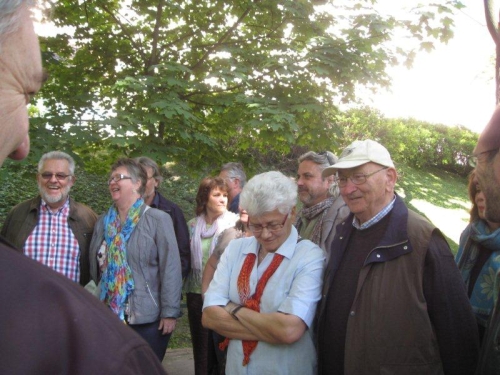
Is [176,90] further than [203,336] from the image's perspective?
Yes

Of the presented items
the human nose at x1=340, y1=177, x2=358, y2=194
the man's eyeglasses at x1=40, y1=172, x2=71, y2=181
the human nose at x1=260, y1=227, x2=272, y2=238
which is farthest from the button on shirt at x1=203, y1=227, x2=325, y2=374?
the man's eyeglasses at x1=40, y1=172, x2=71, y2=181

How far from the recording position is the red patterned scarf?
2.54 meters

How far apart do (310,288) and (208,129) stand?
4.51m

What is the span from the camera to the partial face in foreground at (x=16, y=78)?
A: 902 mm

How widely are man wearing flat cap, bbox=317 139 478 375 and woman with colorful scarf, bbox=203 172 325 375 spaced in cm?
16

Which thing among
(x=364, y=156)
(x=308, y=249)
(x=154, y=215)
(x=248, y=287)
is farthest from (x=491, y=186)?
(x=154, y=215)

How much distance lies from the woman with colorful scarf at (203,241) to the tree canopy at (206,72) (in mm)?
970

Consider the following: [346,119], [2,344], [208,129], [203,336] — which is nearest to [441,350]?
[2,344]

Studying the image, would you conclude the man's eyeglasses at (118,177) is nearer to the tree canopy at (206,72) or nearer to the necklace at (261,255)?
the tree canopy at (206,72)

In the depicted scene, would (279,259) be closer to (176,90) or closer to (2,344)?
(2,344)

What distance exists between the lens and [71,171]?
4.09 metres

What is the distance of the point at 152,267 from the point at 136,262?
0.15 m

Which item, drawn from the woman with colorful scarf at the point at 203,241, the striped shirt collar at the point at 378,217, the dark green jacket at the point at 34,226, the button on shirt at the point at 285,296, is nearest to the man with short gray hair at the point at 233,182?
the woman with colorful scarf at the point at 203,241

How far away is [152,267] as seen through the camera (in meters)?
3.77
